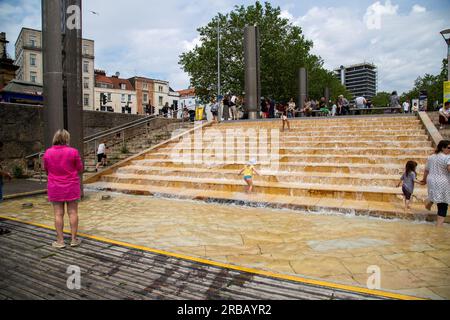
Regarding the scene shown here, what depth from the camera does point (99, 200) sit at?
28.9 feet

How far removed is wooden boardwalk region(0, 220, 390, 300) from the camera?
328 cm

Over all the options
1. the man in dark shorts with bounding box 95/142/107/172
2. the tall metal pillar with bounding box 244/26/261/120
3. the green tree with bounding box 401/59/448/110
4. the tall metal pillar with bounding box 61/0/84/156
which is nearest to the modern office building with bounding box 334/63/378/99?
the green tree with bounding box 401/59/448/110

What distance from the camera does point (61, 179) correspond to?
4867mm

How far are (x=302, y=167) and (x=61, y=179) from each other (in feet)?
24.4

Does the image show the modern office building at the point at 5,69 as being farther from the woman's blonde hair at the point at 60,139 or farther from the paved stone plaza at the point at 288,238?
the woman's blonde hair at the point at 60,139

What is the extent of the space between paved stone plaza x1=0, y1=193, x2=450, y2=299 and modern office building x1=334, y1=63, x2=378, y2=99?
180539mm

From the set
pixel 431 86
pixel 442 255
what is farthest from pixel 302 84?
pixel 431 86

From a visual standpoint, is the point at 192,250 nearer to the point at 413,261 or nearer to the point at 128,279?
the point at 128,279

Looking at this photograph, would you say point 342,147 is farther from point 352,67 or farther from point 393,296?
point 352,67

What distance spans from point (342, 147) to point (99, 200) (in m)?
8.45

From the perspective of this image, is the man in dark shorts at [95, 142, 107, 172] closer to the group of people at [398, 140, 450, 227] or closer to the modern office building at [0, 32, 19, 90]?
A: the group of people at [398, 140, 450, 227]

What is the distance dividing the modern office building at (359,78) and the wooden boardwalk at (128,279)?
183598 millimetres

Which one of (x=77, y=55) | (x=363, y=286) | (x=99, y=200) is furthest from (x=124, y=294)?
(x=77, y=55)

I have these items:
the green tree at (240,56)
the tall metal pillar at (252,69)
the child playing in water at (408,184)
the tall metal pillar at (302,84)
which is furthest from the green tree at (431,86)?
the child playing in water at (408,184)
